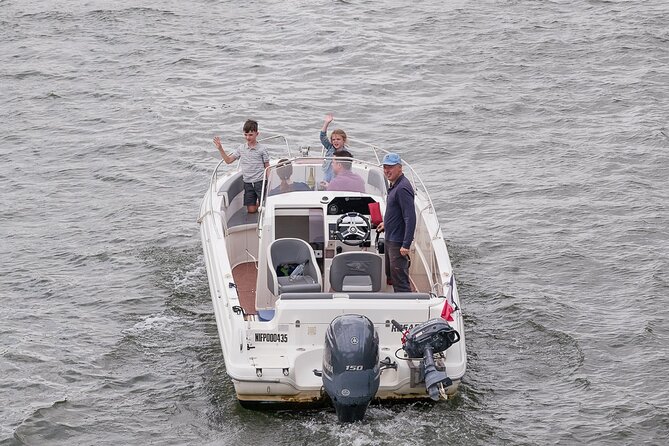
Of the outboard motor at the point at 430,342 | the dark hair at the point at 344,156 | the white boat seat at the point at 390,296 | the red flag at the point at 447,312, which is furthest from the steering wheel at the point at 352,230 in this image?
the outboard motor at the point at 430,342

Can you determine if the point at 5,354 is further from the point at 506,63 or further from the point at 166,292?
the point at 506,63

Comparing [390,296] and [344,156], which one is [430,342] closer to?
[390,296]

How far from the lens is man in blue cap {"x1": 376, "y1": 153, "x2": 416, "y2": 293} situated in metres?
9.92

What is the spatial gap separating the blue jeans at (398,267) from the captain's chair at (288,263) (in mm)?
693

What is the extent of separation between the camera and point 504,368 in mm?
10281

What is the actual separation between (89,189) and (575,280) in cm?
736

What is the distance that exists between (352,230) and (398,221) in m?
0.73

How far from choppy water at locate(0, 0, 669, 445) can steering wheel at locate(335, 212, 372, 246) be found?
5.06 ft

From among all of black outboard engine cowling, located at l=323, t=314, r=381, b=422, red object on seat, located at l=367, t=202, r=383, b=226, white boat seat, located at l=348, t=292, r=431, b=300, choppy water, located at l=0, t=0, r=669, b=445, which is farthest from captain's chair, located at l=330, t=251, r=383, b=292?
black outboard engine cowling, located at l=323, t=314, r=381, b=422

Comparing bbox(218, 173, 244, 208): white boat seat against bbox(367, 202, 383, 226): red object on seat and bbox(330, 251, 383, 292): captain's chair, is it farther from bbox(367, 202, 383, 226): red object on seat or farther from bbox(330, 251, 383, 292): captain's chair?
bbox(330, 251, 383, 292): captain's chair

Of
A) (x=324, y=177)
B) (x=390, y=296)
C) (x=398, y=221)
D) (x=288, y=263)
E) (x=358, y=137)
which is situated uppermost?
(x=398, y=221)

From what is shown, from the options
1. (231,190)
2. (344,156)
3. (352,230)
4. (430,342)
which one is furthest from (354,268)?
(231,190)

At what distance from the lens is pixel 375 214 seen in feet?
35.5

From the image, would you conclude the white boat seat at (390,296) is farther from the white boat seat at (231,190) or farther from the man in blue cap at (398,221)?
the white boat seat at (231,190)
